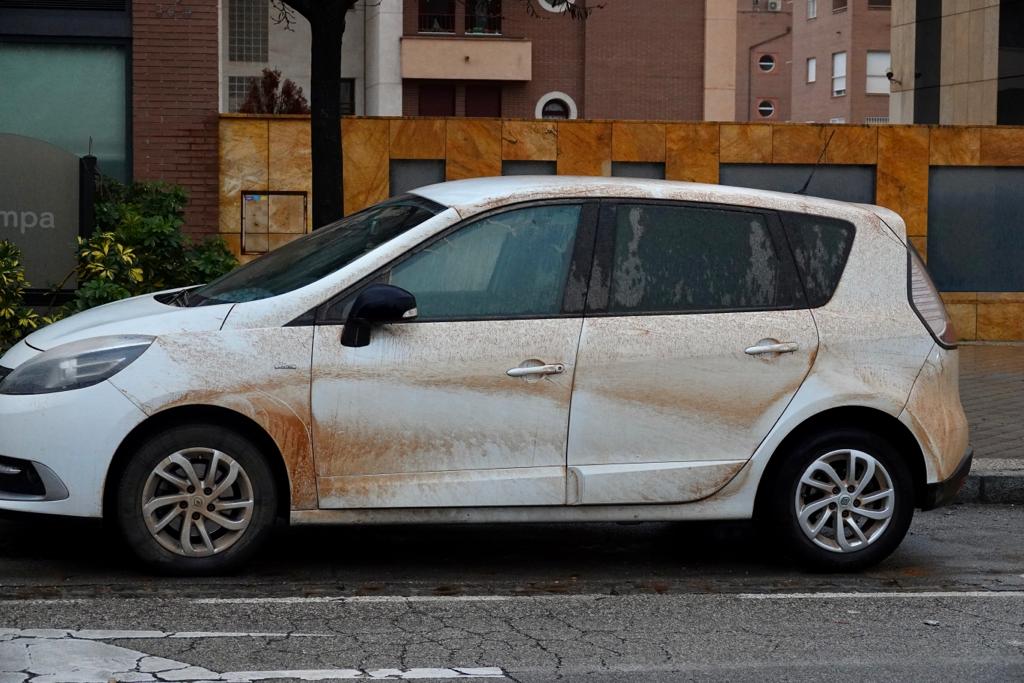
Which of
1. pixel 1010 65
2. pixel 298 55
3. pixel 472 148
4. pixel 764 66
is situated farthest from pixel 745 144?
pixel 764 66

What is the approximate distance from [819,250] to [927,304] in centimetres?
54

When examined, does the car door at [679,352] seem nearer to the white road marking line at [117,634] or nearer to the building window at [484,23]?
the white road marking line at [117,634]

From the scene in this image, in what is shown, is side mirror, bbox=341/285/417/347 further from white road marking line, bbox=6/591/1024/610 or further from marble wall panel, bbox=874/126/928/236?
marble wall panel, bbox=874/126/928/236

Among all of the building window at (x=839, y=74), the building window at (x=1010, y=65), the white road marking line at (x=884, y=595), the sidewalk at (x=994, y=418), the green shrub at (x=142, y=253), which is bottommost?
the white road marking line at (x=884, y=595)

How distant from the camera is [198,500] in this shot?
6020mm

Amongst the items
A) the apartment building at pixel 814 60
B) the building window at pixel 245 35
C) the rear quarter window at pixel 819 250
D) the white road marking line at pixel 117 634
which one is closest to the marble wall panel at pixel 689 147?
the rear quarter window at pixel 819 250

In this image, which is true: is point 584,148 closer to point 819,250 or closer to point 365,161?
point 365,161

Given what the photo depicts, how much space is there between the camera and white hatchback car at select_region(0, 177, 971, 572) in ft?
19.6

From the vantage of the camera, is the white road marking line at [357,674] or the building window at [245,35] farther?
the building window at [245,35]

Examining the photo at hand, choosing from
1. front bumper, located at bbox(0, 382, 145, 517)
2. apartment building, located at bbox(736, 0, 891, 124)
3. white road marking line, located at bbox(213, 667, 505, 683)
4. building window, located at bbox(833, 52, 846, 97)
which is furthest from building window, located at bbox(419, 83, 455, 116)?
white road marking line, located at bbox(213, 667, 505, 683)

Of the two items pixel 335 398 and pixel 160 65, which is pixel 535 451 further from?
pixel 160 65

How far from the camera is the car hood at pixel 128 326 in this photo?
605cm

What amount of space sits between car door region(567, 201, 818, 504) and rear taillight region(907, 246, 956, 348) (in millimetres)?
540

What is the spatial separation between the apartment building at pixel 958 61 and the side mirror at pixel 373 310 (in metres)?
25.8
